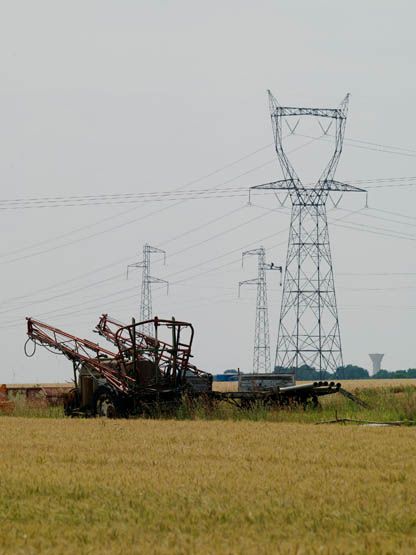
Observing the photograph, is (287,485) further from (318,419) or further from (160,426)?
(318,419)

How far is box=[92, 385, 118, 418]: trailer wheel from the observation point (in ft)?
106

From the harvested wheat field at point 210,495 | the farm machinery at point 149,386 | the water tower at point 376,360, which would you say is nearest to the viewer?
the harvested wheat field at point 210,495

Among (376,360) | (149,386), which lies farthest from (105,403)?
(376,360)

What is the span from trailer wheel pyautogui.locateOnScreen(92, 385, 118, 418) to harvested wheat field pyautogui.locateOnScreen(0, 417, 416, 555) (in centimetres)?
1024

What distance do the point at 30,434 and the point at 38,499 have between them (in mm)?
11938

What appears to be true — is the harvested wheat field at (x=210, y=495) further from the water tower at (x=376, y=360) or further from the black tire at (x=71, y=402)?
the water tower at (x=376, y=360)

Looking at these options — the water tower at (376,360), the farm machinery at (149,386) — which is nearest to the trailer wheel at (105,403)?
the farm machinery at (149,386)

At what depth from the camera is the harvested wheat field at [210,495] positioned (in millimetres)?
10094

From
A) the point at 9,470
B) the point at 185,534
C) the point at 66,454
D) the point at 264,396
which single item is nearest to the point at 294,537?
the point at 185,534

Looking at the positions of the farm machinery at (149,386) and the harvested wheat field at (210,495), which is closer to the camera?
the harvested wheat field at (210,495)

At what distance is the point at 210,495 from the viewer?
12961mm

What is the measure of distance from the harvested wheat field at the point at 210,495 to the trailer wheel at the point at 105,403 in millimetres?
10243

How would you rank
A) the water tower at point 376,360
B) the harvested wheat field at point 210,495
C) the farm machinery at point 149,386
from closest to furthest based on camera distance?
the harvested wheat field at point 210,495
the farm machinery at point 149,386
the water tower at point 376,360

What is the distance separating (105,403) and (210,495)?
67.0ft
